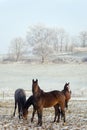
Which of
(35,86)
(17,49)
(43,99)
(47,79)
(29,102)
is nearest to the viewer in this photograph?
(35,86)

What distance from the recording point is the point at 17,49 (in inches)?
4513

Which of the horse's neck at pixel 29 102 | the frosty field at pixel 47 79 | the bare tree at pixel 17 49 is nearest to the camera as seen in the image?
the horse's neck at pixel 29 102

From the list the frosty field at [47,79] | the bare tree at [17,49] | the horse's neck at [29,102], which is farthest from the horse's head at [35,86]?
the bare tree at [17,49]

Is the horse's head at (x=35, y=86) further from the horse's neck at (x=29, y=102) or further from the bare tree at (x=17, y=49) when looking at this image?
the bare tree at (x=17, y=49)

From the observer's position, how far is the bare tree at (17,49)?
106856 mm

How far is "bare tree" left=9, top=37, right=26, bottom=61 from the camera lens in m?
107

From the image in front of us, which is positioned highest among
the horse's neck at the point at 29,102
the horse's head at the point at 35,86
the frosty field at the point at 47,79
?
the horse's head at the point at 35,86

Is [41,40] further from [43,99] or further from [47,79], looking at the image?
[43,99]

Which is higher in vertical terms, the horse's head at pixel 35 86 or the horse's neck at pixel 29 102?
the horse's head at pixel 35 86

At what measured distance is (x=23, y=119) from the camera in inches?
553

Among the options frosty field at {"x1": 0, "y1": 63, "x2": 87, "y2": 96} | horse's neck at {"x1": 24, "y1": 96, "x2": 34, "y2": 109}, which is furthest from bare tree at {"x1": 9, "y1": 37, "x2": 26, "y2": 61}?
horse's neck at {"x1": 24, "y1": 96, "x2": 34, "y2": 109}

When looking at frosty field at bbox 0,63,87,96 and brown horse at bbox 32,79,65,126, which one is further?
frosty field at bbox 0,63,87,96

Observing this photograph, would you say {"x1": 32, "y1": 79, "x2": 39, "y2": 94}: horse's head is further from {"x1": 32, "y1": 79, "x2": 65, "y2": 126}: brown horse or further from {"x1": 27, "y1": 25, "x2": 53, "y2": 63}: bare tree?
{"x1": 27, "y1": 25, "x2": 53, "y2": 63}: bare tree

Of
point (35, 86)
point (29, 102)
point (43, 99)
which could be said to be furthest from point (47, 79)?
point (35, 86)
